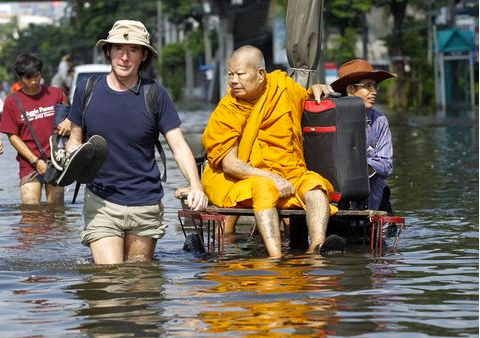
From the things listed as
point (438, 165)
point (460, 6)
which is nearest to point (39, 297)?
point (438, 165)

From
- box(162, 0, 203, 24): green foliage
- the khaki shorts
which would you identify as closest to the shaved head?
the khaki shorts

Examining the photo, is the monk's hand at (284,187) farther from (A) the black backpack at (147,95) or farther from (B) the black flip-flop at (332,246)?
(A) the black backpack at (147,95)

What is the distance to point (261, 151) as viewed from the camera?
9.84 meters

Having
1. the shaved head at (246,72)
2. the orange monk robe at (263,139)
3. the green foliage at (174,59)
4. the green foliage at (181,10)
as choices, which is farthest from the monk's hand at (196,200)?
the green foliage at (174,59)

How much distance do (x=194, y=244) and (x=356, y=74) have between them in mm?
1706

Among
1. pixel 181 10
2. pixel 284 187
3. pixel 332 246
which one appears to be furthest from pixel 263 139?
pixel 181 10

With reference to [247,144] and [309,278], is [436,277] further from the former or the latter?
[247,144]

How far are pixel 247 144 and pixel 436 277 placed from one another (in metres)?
1.70

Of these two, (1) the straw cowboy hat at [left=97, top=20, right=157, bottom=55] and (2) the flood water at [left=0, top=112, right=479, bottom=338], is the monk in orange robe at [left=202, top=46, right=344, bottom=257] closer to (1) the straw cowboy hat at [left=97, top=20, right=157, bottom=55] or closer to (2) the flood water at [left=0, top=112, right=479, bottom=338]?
(2) the flood water at [left=0, top=112, right=479, bottom=338]

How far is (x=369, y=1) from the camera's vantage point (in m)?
49.6

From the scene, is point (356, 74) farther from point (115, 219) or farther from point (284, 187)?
point (115, 219)

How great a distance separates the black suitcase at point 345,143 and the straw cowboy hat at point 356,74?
613 millimetres

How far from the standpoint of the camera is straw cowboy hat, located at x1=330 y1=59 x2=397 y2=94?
417 inches

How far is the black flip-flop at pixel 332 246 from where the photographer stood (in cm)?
962
